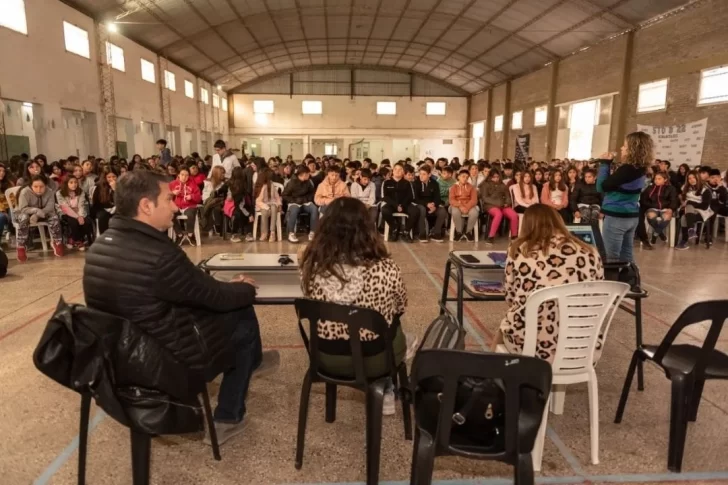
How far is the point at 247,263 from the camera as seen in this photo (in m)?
3.55

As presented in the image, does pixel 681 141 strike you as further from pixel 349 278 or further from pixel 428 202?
pixel 349 278

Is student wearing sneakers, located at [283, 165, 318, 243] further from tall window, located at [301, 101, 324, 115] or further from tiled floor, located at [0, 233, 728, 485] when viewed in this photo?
tall window, located at [301, 101, 324, 115]

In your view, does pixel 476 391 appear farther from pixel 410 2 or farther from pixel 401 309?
pixel 410 2

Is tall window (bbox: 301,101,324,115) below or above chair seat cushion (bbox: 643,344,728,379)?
above

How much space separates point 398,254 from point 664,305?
3227 mm

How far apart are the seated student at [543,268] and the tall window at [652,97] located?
35.7 ft

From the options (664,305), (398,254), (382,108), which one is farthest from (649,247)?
(382,108)

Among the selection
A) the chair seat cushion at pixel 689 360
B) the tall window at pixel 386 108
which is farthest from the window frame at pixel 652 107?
the tall window at pixel 386 108

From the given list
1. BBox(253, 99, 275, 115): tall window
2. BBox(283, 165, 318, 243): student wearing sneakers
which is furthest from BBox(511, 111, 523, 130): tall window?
BBox(283, 165, 318, 243): student wearing sneakers

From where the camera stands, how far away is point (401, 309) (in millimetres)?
2299

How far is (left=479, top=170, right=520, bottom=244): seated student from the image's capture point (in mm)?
7812

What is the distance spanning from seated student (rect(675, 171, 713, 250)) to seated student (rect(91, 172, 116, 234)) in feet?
26.7

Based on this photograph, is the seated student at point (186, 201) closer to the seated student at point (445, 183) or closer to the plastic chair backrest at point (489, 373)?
the seated student at point (445, 183)

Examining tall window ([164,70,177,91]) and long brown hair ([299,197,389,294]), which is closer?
long brown hair ([299,197,389,294])
